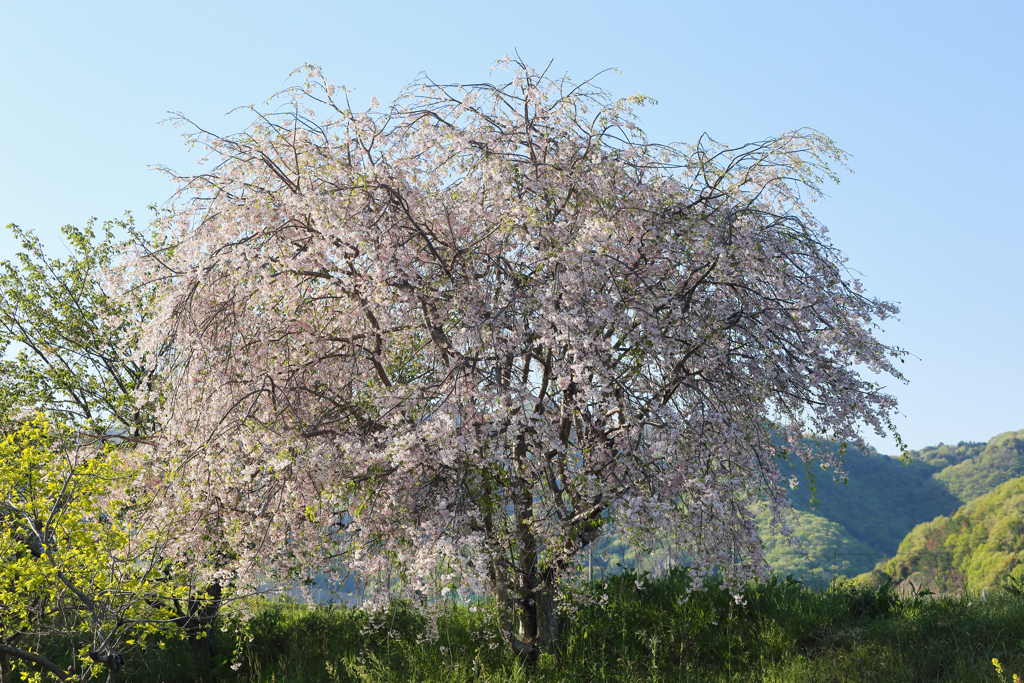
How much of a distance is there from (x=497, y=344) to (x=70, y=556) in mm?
5028

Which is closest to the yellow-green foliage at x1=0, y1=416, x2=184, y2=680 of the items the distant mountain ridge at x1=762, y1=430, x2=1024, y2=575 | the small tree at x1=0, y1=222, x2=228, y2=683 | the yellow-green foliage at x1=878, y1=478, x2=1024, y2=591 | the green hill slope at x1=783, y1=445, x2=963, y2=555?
the small tree at x1=0, y1=222, x2=228, y2=683

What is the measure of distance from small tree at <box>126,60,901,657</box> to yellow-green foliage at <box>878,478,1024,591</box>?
52.5 m

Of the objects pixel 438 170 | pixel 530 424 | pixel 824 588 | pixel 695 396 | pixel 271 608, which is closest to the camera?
pixel 530 424

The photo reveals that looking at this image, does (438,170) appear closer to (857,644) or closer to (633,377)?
(633,377)

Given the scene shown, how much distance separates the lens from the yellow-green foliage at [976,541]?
54938mm

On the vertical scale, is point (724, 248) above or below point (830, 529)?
above

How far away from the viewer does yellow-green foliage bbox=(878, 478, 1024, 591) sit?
180 ft

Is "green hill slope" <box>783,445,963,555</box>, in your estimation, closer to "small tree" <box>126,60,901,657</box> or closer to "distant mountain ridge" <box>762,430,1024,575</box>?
"distant mountain ridge" <box>762,430,1024,575</box>

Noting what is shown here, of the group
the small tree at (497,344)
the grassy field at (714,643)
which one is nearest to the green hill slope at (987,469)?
the grassy field at (714,643)

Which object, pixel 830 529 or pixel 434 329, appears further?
pixel 830 529

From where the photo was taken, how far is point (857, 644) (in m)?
8.24

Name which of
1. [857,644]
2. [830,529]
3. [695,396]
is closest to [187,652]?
[695,396]

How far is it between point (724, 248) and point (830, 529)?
8882 cm

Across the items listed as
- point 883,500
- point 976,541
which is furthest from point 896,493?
point 976,541
